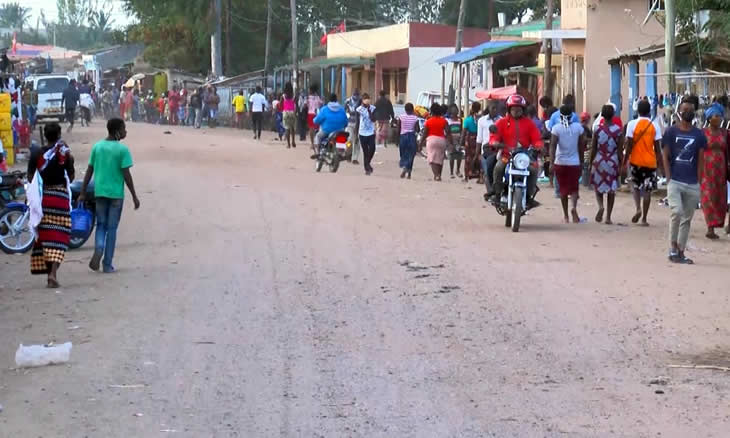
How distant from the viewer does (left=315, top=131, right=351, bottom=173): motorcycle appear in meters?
24.6

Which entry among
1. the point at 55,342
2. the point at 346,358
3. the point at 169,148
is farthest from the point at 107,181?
the point at 169,148

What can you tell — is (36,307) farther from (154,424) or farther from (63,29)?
(63,29)

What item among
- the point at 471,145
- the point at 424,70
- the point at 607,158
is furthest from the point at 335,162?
the point at 424,70

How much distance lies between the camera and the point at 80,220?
13922 millimetres

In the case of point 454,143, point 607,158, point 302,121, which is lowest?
point 607,158

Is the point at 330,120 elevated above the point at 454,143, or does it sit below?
above

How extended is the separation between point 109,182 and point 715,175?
714 cm

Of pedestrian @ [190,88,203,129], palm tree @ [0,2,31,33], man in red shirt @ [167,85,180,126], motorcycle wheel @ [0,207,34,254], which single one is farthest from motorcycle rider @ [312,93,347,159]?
palm tree @ [0,2,31,33]

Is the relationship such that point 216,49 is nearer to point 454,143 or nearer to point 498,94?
point 498,94

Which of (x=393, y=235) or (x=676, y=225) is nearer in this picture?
(x=676, y=225)

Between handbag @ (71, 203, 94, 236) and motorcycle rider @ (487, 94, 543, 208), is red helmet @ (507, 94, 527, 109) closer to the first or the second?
motorcycle rider @ (487, 94, 543, 208)

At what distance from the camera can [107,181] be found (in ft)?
39.2

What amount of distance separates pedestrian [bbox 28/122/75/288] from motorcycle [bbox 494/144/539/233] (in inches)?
229

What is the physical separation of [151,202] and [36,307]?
8.81 m
